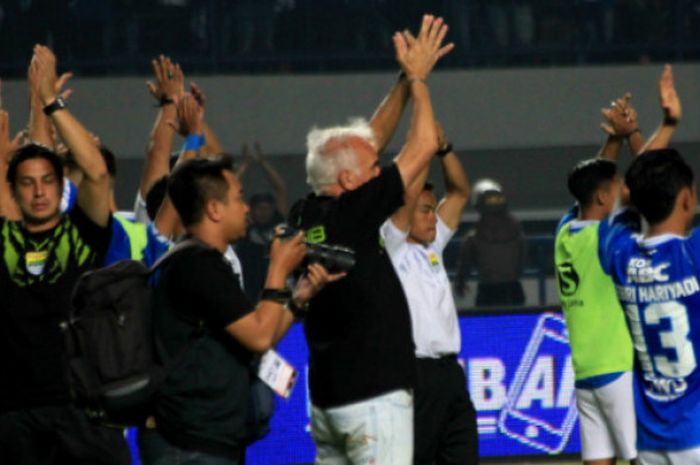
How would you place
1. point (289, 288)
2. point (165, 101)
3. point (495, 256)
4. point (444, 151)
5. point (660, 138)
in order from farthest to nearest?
1. point (495, 256)
2. point (444, 151)
3. point (165, 101)
4. point (660, 138)
5. point (289, 288)

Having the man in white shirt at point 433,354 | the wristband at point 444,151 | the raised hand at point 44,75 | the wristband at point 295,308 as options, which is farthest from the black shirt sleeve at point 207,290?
the wristband at point 444,151

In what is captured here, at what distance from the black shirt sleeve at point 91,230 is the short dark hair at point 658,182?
1.93 metres

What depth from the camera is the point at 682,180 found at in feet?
17.5

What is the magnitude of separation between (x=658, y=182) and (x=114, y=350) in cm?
189

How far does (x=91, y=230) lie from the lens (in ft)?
19.4

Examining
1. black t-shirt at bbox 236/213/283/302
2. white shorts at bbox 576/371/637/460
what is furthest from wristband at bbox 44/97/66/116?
black t-shirt at bbox 236/213/283/302

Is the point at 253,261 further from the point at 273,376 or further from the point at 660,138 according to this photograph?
the point at 273,376

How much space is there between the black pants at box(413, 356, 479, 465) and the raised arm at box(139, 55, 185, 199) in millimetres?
1541

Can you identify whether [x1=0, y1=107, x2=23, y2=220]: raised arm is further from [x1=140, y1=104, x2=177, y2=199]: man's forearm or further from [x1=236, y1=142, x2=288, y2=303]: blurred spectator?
[x1=236, y1=142, x2=288, y2=303]: blurred spectator

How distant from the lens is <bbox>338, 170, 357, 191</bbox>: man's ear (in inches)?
219

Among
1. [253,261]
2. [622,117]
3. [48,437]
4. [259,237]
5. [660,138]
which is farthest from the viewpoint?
[259,237]

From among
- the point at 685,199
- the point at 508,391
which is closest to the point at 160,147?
the point at 685,199

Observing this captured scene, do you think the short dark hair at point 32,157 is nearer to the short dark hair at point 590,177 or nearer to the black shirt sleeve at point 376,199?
the black shirt sleeve at point 376,199

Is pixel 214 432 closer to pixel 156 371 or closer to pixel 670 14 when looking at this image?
pixel 156 371
